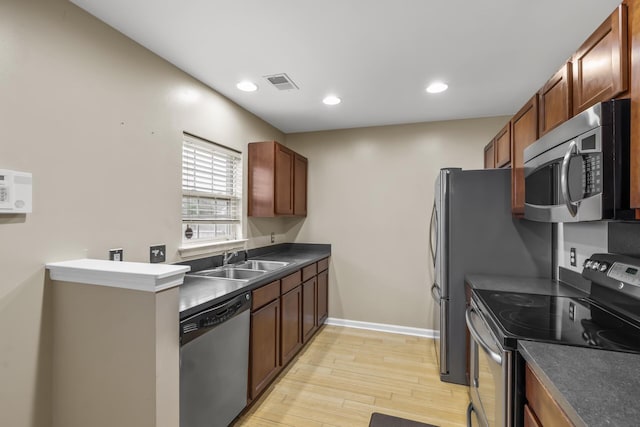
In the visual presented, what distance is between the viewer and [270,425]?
1.99 metres

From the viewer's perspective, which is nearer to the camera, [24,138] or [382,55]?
[24,138]

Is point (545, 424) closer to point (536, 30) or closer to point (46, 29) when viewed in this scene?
point (536, 30)

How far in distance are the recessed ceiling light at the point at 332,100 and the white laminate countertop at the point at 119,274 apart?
2.16 meters

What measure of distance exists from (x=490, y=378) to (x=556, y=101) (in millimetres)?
1565

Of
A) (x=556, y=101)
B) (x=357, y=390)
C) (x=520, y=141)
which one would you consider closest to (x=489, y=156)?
(x=520, y=141)

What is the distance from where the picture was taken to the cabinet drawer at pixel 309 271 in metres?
3.08

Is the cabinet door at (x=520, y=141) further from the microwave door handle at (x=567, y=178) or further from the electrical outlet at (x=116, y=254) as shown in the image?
the electrical outlet at (x=116, y=254)

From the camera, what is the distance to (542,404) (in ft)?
3.29

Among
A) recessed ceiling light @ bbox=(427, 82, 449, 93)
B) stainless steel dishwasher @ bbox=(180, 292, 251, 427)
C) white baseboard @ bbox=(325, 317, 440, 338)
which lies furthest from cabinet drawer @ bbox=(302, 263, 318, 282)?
recessed ceiling light @ bbox=(427, 82, 449, 93)

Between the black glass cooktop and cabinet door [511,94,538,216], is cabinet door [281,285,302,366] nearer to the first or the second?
the black glass cooktop

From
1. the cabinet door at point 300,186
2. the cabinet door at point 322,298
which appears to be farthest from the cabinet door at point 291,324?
the cabinet door at point 300,186

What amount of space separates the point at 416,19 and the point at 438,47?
37 centimetres

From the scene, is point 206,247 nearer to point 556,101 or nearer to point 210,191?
point 210,191

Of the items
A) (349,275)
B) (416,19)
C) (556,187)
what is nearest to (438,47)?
(416,19)
